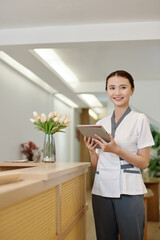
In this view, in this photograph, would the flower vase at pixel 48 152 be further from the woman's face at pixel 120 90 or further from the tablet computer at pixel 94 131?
the woman's face at pixel 120 90

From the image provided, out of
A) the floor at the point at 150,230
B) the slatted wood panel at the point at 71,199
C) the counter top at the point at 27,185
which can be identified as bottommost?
the floor at the point at 150,230

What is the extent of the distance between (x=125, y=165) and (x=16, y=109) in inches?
153

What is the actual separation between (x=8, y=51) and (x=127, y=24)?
1695 millimetres

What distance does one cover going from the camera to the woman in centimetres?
183

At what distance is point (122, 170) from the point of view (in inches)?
74.2

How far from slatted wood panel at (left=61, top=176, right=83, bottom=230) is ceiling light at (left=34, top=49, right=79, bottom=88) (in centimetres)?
303

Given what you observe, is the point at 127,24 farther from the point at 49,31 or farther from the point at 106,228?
the point at 106,228

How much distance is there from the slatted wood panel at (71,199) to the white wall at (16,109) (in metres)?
2.59

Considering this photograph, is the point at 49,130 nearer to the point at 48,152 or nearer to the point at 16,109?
the point at 48,152

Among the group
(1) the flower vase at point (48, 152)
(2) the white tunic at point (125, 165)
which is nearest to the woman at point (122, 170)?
(2) the white tunic at point (125, 165)

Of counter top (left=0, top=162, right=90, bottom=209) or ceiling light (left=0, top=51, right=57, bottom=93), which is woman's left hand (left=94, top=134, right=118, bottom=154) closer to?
counter top (left=0, top=162, right=90, bottom=209)

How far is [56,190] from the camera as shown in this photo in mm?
1773

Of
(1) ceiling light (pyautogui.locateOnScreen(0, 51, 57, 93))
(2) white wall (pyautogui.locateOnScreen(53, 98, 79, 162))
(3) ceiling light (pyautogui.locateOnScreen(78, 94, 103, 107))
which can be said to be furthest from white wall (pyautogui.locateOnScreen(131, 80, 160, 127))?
(3) ceiling light (pyautogui.locateOnScreen(78, 94, 103, 107))

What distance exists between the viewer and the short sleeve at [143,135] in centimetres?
187
